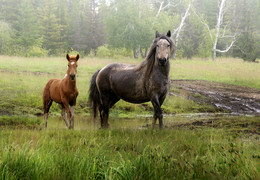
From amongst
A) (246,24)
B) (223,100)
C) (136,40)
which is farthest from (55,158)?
(246,24)

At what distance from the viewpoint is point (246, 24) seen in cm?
3103

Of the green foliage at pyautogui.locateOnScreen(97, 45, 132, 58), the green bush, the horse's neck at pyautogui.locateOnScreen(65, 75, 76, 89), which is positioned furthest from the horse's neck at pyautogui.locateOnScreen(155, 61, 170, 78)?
the green foliage at pyautogui.locateOnScreen(97, 45, 132, 58)

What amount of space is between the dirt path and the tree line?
38.1 feet

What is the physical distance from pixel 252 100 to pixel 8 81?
10154mm

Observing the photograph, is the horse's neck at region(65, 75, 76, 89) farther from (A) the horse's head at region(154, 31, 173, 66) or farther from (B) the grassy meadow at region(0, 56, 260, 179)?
(A) the horse's head at region(154, 31, 173, 66)

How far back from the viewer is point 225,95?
43.8ft

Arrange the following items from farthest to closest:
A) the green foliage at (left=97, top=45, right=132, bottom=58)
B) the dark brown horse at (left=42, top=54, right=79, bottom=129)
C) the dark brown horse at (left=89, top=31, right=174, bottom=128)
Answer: the green foliage at (left=97, top=45, right=132, bottom=58) < the dark brown horse at (left=89, top=31, right=174, bottom=128) < the dark brown horse at (left=42, top=54, right=79, bottom=129)

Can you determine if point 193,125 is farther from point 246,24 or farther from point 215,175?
point 246,24

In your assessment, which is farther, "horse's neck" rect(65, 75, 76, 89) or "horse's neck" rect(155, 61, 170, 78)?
"horse's neck" rect(65, 75, 76, 89)

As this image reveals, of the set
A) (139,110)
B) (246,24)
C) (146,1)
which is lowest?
(139,110)

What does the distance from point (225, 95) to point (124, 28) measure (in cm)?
1655

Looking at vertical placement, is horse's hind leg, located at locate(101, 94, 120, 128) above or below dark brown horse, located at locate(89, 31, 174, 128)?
below

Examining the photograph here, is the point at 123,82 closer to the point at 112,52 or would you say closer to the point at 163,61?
the point at 163,61

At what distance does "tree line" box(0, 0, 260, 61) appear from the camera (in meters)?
27.4
